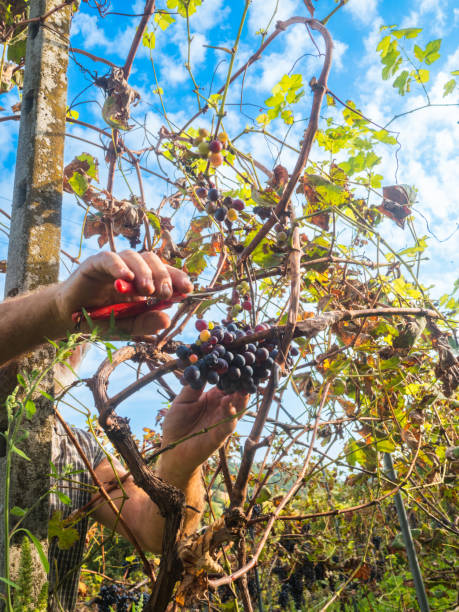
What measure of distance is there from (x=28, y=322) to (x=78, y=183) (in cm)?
105

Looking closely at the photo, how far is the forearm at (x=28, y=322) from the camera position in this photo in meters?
1.08

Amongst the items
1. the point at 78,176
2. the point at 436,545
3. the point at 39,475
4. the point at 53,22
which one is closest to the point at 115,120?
the point at 78,176

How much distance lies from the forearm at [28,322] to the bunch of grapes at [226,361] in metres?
0.38

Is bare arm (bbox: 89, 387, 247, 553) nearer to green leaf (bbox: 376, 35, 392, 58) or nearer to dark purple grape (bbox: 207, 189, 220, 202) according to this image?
dark purple grape (bbox: 207, 189, 220, 202)

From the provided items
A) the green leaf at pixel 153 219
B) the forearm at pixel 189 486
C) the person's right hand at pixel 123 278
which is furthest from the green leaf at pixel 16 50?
the forearm at pixel 189 486

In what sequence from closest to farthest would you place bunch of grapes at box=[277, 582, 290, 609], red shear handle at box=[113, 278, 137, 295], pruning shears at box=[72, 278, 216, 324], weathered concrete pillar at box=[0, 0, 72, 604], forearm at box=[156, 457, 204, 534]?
red shear handle at box=[113, 278, 137, 295]
pruning shears at box=[72, 278, 216, 324]
weathered concrete pillar at box=[0, 0, 72, 604]
forearm at box=[156, 457, 204, 534]
bunch of grapes at box=[277, 582, 290, 609]

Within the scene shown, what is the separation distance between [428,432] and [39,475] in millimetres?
2596

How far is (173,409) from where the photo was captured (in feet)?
4.76

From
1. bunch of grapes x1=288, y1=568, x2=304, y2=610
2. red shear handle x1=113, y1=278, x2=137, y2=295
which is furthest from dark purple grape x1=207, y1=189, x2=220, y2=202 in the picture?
bunch of grapes x1=288, y1=568, x2=304, y2=610

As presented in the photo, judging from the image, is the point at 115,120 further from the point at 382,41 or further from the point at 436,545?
the point at 436,545

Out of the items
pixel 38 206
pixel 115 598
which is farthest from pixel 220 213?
pixel 115 598

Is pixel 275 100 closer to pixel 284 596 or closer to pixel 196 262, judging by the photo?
pixel 196 262

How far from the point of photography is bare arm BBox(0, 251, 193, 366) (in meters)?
0.91

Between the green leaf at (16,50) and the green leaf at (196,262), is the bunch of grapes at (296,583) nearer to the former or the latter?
the green leaf at (196,262)
